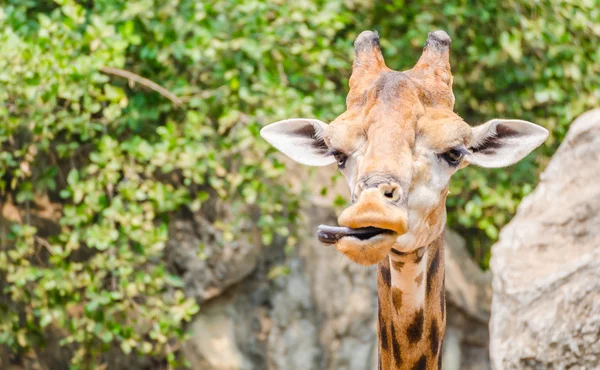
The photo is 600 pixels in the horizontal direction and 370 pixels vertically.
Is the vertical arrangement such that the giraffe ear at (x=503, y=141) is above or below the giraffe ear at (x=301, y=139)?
above

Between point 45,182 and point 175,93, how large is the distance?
0.94 m

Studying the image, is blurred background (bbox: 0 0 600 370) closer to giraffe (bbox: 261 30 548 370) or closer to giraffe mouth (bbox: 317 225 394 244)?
giraffe (bbox: 261 30 548 370)

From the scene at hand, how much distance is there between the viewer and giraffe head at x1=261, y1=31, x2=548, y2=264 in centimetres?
262

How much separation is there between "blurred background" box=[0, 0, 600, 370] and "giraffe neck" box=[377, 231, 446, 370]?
221 cm

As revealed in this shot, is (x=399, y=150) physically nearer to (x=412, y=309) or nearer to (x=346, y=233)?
(x=346, y=233)

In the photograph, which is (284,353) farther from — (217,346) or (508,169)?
(508,169)

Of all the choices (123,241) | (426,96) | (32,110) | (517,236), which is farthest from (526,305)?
(32,110)

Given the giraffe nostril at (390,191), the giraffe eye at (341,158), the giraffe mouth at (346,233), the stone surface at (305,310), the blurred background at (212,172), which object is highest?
the giraffe nostril at (390,191)

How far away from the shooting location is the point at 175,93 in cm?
561

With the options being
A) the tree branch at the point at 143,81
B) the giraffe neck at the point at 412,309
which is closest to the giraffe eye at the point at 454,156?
the giraffe neck at the point at 412,309

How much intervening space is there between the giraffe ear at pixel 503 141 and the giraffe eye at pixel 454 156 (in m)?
0.03

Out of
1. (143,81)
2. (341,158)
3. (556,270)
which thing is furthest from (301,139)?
(143,81)

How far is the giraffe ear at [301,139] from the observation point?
10.8ft

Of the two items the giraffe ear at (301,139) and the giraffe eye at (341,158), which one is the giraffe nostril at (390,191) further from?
the giraffe ear at (301,139)
